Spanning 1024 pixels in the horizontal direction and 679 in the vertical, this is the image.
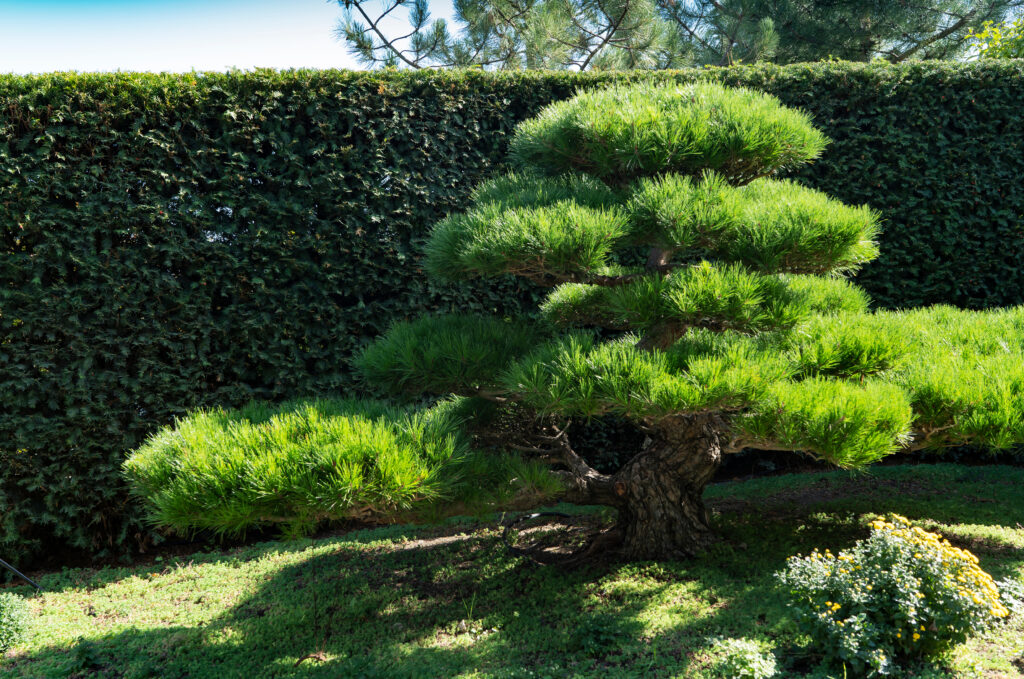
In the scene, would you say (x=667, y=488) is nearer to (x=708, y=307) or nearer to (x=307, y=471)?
(x=708, y=307)

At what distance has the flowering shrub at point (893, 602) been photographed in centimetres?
243

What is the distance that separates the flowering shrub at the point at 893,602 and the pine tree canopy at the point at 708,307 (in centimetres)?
44

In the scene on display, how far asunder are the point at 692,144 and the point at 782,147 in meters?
0.43

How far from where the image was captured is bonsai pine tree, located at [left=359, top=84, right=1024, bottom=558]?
2.55 m

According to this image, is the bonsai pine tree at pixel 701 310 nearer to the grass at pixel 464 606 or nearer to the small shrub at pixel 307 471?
the small shrub at pixel 307 471

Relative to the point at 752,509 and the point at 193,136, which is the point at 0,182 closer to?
the point at 193,136

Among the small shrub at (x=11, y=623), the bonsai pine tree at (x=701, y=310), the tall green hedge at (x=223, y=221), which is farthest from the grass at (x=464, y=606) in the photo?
A: the tall green hedge at (x=223, y=221)

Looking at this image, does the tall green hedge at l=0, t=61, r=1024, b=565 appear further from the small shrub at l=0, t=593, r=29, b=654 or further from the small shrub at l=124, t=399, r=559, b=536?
the small shrub at l=124, t=399, r=559, b=536

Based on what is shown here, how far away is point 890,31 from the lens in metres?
10.5

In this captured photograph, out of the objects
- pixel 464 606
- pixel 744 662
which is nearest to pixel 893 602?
pixel 744 662

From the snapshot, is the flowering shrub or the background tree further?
the background tree

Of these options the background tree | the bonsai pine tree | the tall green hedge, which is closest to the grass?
the bonsai pine tree

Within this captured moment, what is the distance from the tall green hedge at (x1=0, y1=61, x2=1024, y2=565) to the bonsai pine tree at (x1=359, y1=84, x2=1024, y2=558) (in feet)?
5.25

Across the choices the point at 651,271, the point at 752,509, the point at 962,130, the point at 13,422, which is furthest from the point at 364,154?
the point at 962,130
